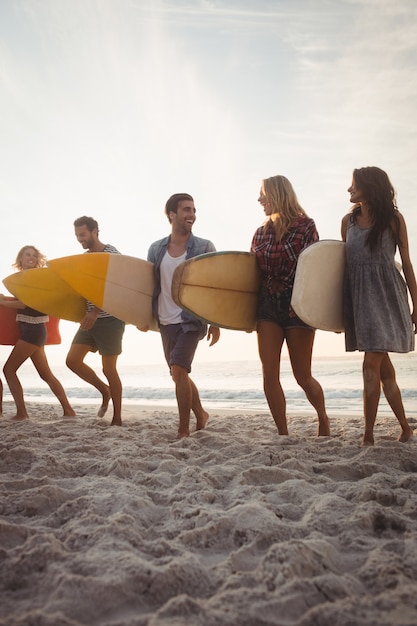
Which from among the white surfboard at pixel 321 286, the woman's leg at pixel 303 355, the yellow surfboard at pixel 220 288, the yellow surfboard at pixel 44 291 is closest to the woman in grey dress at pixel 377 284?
the white surfboard at pixel 321 286

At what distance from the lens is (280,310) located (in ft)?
11.5

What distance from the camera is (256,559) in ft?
4.95

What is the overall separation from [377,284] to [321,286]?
1.27 feet

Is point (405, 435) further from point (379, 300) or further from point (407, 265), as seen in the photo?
point (407, 265)

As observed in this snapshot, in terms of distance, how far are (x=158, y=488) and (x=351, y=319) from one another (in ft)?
5.99

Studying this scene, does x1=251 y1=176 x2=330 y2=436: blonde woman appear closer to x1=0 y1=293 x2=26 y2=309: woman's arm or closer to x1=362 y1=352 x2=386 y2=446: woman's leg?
x1=362 y1=352 x2=386 y2=446: woman's leg

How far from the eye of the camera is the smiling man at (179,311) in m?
3.60

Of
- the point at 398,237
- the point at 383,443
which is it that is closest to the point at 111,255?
the point at 398,237

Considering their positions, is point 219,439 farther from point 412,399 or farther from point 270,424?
→ point 412,399

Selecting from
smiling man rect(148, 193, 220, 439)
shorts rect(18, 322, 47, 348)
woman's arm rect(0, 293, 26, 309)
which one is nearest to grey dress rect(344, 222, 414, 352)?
smiling man rect(148, 193, 220, 439)

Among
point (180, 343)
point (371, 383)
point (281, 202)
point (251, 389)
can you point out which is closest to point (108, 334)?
point (180, 343)

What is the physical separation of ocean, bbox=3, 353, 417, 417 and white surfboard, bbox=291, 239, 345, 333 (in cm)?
329

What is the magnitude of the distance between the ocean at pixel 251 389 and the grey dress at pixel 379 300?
134 inches

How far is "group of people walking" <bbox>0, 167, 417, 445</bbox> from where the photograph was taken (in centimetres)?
316
